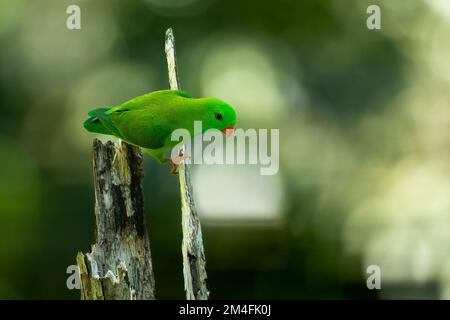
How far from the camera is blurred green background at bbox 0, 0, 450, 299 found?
541 cm

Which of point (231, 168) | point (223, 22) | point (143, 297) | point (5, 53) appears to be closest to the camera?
point (143, 297)

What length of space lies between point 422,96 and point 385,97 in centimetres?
34

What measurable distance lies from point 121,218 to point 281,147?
9.28 ft

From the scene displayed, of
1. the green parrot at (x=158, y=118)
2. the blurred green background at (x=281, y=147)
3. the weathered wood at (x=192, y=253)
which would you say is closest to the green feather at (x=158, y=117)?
the green parrot at (x=158, y=118)

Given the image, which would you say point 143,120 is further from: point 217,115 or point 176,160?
point 217,115

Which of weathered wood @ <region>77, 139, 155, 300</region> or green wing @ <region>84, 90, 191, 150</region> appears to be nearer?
weathered wood @ <region>77, 139, 155, 300</region>

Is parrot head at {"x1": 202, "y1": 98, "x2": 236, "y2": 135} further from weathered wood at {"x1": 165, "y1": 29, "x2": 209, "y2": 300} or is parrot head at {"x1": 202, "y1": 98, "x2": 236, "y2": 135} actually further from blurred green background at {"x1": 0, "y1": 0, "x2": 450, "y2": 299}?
blurred green background at {"x1": 0, "y1": 0, "x2": 450, "y2": 299}

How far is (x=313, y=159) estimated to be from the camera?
558 cm

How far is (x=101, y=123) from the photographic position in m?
3.37

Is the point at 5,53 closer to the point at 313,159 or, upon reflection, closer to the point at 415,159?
the point at 313,159

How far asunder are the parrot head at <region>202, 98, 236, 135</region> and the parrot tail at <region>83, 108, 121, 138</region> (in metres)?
0.49

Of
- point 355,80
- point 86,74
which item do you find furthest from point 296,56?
point 86,74

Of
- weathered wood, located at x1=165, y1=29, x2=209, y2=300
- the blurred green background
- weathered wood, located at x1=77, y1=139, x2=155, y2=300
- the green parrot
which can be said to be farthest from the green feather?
the blurred green background

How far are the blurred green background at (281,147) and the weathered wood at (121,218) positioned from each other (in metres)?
1.90
